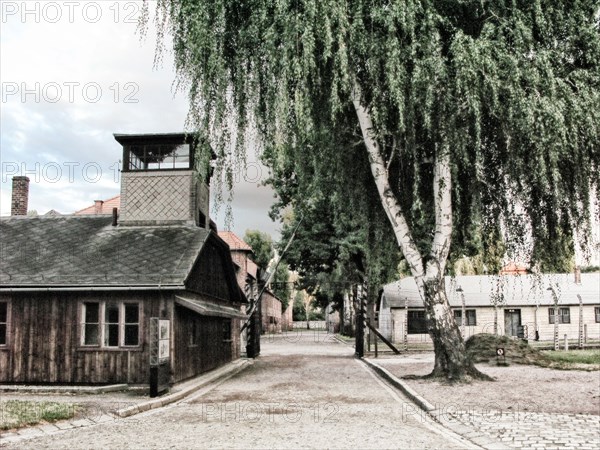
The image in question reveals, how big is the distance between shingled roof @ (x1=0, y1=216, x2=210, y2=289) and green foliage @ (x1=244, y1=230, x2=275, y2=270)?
57438 mm

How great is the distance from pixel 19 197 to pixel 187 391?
35.9 feet

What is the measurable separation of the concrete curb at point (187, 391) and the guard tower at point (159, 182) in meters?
4.67

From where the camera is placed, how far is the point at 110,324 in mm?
15328

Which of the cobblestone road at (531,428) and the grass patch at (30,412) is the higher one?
the cobblestone road at (531,428)

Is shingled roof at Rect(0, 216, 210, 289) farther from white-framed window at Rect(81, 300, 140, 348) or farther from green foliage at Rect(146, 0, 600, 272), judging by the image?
green foliage at Rect(146, 0, 600, 272)

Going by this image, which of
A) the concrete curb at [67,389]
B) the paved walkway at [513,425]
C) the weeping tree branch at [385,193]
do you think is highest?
the weeping tree branch at [385,193]

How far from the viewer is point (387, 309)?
40562 millimetres

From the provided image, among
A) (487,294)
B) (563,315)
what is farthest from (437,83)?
(563,315)

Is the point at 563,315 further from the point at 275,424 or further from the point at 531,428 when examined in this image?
the point at 275,424

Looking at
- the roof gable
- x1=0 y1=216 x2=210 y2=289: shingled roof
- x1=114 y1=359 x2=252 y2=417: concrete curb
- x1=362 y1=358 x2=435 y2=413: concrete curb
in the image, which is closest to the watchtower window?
x1=0 y1=216 x2=210 y2=289: shingled roof

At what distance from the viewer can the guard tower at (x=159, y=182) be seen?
18.8 meters

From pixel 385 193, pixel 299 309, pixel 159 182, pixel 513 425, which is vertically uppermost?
pixel 159 182

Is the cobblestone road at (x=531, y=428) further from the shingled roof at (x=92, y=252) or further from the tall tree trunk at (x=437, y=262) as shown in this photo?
the shingled roof at (x=92, y=252)

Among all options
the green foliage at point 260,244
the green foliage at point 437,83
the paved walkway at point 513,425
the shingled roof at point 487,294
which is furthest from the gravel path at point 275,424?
the green foliage at point 260,244
